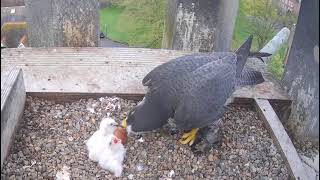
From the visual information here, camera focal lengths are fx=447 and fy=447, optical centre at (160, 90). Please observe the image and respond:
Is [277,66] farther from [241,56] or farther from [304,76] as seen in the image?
[241,56]

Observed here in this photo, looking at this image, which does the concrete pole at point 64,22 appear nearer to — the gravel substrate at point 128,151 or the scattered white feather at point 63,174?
the gravel substrate at point 128,151

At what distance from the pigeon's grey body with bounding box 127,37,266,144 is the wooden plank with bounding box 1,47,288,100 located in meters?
0.48

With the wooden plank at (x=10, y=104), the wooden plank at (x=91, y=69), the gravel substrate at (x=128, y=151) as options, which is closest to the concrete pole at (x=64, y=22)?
the wooden plank at (x=91, y=69)

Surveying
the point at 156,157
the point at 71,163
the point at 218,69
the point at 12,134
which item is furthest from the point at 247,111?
the point at 12,134

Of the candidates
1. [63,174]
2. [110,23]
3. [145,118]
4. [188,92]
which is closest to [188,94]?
[188,92]

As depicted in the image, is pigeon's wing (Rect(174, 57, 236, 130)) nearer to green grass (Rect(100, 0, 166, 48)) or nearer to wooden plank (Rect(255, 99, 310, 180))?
wooden plank (Rect(255, 99, 310, 180))

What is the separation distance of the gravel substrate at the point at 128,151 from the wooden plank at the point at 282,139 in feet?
0.16

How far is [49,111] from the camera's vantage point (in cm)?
309

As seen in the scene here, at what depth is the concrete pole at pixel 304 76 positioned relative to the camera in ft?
9.27

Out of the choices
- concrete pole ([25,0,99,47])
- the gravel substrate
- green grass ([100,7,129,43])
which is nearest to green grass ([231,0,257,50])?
green grass ([100,7,129,43])

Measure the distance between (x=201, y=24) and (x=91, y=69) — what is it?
1.14 meters

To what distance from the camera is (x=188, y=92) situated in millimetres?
2646

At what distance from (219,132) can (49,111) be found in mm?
1175

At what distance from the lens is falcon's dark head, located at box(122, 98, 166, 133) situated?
2744 millimetres
